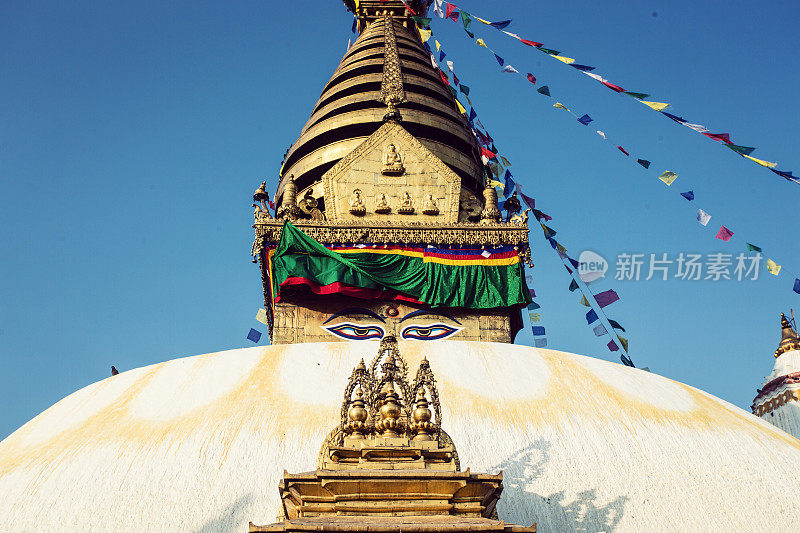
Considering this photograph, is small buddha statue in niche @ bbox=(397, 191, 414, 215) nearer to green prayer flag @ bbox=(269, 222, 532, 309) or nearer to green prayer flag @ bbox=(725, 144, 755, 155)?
green prayer flag @ bbox=(269, 222, 532, 309)

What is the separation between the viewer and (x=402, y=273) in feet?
41.6

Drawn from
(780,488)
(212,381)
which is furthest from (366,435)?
(780,488)

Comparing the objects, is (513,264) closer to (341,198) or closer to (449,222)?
(449,222)

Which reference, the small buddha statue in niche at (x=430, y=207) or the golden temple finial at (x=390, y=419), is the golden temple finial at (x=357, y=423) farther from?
the small buddha statue in niche at (x=430, y=207)

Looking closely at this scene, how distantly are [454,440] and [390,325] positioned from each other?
18.2 ft

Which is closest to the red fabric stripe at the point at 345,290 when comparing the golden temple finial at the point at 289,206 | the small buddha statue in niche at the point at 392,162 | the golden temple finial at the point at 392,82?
the golden temple finial at the point at 289,206

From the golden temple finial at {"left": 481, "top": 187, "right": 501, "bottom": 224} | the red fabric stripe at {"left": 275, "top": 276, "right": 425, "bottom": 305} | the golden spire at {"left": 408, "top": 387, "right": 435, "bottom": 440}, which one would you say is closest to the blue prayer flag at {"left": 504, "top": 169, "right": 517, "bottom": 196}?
the golden temple finial at {"left": 481, "top": 187, "right": 501, "bottom": 224}

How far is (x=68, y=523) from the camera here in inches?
248

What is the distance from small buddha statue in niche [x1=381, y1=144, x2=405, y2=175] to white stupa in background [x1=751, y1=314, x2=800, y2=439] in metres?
8.03

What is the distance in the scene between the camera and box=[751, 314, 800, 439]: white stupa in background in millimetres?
12636

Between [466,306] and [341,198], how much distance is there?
339cm

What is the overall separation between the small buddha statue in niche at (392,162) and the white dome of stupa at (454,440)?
6.31 metres

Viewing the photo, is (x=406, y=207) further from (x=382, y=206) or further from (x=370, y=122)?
(x=370, y=122)

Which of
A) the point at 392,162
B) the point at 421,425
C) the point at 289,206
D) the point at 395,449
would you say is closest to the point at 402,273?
the point at 289,206
